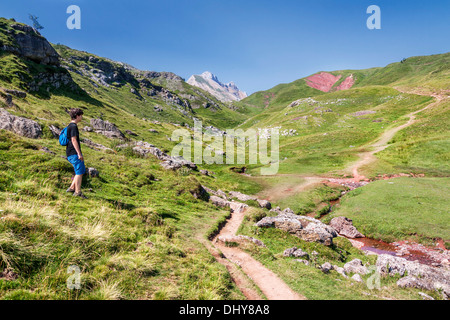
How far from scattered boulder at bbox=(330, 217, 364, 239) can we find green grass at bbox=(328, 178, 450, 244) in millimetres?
788

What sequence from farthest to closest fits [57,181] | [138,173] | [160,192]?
[138,173], [160,192], [57,181]

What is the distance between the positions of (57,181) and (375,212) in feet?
118

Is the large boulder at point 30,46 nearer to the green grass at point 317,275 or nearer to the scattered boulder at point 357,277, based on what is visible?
the green grass at point 317,275

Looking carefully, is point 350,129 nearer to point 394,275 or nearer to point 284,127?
point 284,127

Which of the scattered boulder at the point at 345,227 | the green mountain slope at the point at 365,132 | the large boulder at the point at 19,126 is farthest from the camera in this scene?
the green mountain slope at the point at 365,132

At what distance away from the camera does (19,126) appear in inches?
949

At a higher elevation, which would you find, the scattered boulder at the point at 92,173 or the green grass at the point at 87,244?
the scattered boulder at the point at 92,173

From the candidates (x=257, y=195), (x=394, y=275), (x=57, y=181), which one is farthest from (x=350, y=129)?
(x=57, y=181)

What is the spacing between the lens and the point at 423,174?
4169cm

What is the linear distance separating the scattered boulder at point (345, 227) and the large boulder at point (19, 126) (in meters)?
40.7

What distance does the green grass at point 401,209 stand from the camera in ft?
77.0

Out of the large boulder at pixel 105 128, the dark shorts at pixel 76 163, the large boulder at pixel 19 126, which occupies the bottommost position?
Answer: the dark shorts at pixel 76 163

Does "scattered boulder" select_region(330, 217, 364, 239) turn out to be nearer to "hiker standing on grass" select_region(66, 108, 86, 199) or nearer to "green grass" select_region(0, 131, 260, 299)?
"green grass" select_region(0, 131, 260, 299)

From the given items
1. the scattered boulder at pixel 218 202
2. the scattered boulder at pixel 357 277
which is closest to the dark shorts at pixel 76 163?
the scattered boulder at pixel 218 202
